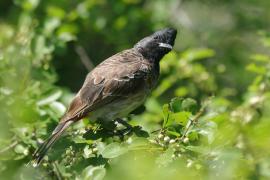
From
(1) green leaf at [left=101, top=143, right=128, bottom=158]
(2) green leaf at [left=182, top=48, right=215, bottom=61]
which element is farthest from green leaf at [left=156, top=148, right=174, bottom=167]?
(2) green leaf at [left=182, top=48, right=215, bottom=61]

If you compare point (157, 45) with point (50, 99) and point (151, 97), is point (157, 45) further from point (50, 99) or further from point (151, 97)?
point (50, 99)

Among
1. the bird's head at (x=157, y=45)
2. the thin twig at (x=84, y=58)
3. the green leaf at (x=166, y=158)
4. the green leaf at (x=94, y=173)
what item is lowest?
the thin twig at (x=84, y=58)

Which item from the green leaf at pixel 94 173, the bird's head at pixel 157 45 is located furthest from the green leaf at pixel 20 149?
the bird's head at pixel 157 45

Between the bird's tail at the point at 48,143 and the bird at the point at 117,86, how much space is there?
26mm

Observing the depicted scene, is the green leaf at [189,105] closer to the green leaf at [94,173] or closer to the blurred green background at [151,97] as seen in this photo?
the blurred green background at [151,97]

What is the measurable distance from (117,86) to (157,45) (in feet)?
2.05

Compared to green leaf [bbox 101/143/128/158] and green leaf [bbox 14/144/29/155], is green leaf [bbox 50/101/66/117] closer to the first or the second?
green leaf [bbox 14/144/29/155]

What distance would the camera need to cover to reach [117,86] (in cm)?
470

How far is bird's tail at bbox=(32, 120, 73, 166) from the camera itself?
11.9ft

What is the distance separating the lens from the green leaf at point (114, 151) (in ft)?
10.3

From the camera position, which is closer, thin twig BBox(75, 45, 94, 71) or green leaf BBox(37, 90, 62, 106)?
green leaf BBox(37, 90, 62, 106)

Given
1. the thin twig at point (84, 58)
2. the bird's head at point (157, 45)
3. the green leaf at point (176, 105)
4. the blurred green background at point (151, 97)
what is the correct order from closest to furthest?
the blurred green background at point (151, 97)
the green leaf at point (176, 105)
the bird's head at point (157, 45)
the thin twig at point (84, 58)

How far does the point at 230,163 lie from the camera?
252 centimetres

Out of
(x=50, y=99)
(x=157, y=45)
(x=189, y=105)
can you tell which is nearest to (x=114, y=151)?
(x=189, y=105)
